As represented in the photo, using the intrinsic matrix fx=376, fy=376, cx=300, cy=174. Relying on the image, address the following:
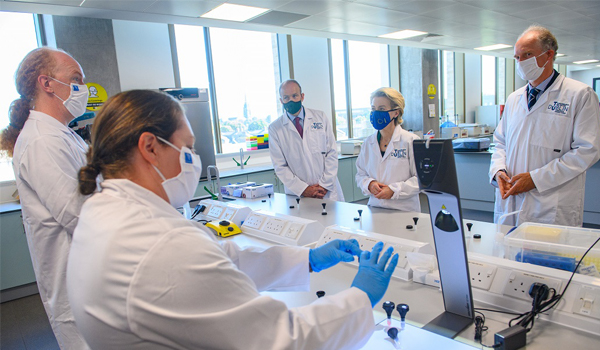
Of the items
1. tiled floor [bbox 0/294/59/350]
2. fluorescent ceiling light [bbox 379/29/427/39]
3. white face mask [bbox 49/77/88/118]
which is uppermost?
fluorescent ceiling light [bbox 379/29/427/39]

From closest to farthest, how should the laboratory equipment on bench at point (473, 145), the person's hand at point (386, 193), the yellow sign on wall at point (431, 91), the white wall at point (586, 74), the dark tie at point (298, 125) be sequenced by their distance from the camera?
the person's hand at point (386, 193), the dark tie at point (298, 125), the laboratory equipment on bench at point (473, 145), the yellow sign on wall at point (431, 91), the white wall at point (586, 74)

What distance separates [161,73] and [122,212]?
4379 millimetres

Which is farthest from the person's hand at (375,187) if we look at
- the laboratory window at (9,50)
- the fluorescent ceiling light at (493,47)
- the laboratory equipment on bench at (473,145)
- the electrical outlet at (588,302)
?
the fluorescent ceiling light at (493,47)

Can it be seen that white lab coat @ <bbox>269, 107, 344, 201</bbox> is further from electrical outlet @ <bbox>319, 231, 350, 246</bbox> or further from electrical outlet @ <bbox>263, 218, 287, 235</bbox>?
electrical outlet @ <bbox>319, 231, 350, 246</bbox>

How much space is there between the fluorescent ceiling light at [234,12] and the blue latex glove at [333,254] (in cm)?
326

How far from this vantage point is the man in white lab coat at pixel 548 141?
1.98 meters

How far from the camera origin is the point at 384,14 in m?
4.55

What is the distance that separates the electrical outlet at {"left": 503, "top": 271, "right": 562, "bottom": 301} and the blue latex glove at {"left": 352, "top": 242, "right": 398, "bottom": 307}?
0.43 meters

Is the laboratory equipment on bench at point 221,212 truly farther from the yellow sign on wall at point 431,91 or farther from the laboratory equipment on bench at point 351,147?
the yellow sign on wall at point 431,91

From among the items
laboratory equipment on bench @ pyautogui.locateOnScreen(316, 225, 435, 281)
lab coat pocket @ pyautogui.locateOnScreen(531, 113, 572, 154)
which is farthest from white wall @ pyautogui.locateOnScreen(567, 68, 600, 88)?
laboratory equipment on bench @ pyautogui.locateOnScreen(316, 225, 435, 281)

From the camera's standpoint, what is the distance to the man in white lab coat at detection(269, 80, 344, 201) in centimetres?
305

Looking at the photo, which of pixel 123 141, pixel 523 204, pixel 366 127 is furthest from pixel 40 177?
pixel 366 127

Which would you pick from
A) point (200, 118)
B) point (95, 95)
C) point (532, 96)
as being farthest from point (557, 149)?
point (95, 95)

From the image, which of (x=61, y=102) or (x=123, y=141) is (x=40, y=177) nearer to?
(x=61, y=102)
